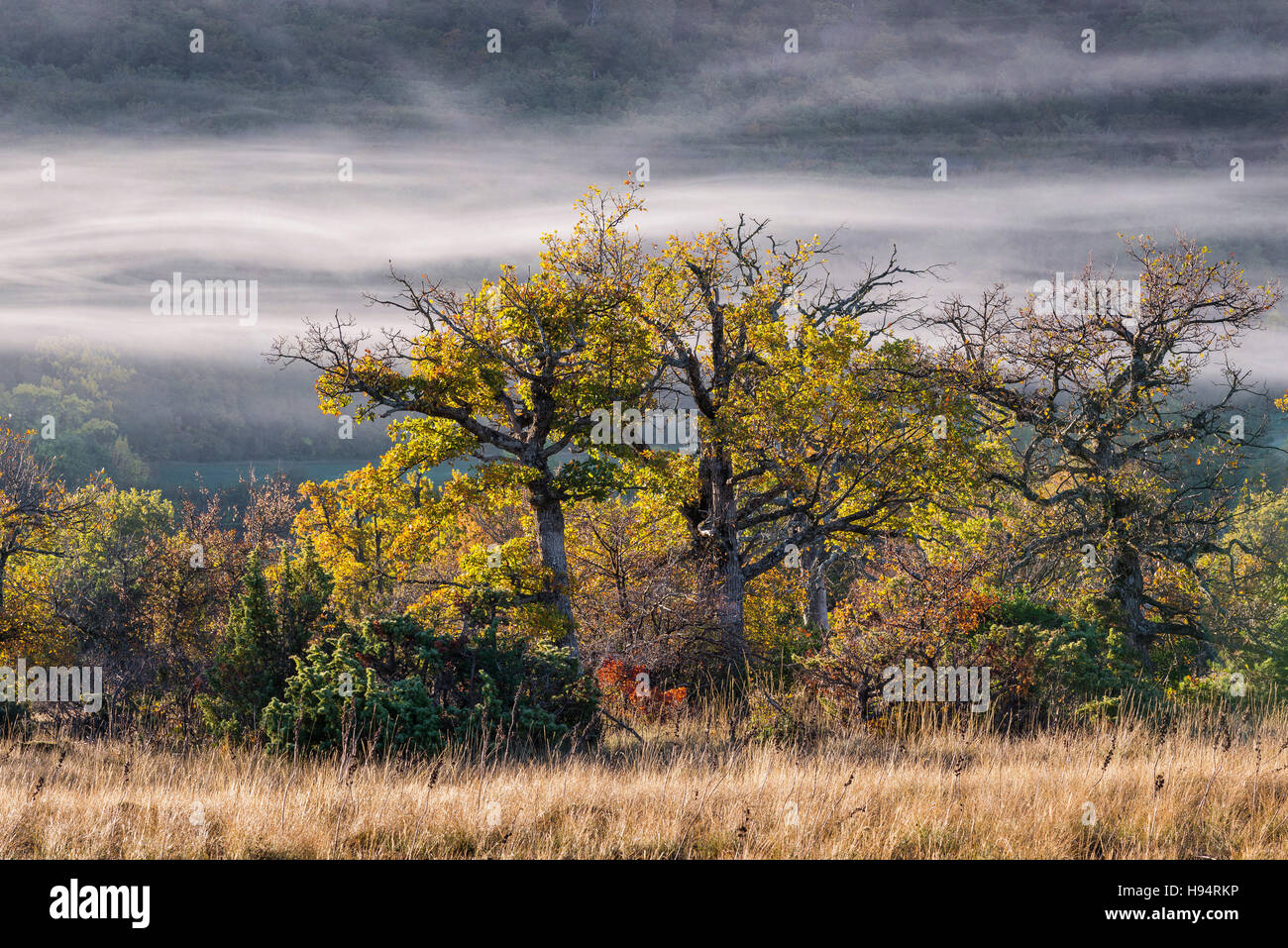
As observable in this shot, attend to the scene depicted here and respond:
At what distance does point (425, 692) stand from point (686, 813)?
19.7 ft

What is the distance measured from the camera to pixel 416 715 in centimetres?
1209

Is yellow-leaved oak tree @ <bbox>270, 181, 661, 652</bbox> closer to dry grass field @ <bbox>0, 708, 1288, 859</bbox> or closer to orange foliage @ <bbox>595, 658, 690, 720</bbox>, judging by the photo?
orange foliage @ <bbox>595, 658, 690, 720</bbox>

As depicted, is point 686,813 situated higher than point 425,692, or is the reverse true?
point 686,813

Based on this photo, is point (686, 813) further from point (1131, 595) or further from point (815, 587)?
point (815, 587)

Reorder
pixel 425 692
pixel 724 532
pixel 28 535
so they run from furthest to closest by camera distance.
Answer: pixel 28 535, pixel 724 532, pixel 425 692

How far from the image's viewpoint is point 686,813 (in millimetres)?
7383

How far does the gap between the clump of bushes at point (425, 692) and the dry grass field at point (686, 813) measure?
209cm

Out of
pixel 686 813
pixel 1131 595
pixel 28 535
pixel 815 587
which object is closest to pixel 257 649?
pixel 686 813

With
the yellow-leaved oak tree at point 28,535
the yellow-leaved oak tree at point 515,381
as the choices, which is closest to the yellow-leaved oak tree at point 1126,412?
the yellow-leaved oak tree at point 515,381

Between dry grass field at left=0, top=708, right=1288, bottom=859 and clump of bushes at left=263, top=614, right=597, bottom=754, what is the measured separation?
2089 millimetres

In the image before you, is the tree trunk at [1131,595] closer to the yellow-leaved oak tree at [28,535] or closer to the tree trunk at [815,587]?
the tree trunk at [815,587]

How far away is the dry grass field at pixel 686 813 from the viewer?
688cm

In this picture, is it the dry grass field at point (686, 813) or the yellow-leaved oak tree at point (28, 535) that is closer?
the dry grass field at point (686, 813)
